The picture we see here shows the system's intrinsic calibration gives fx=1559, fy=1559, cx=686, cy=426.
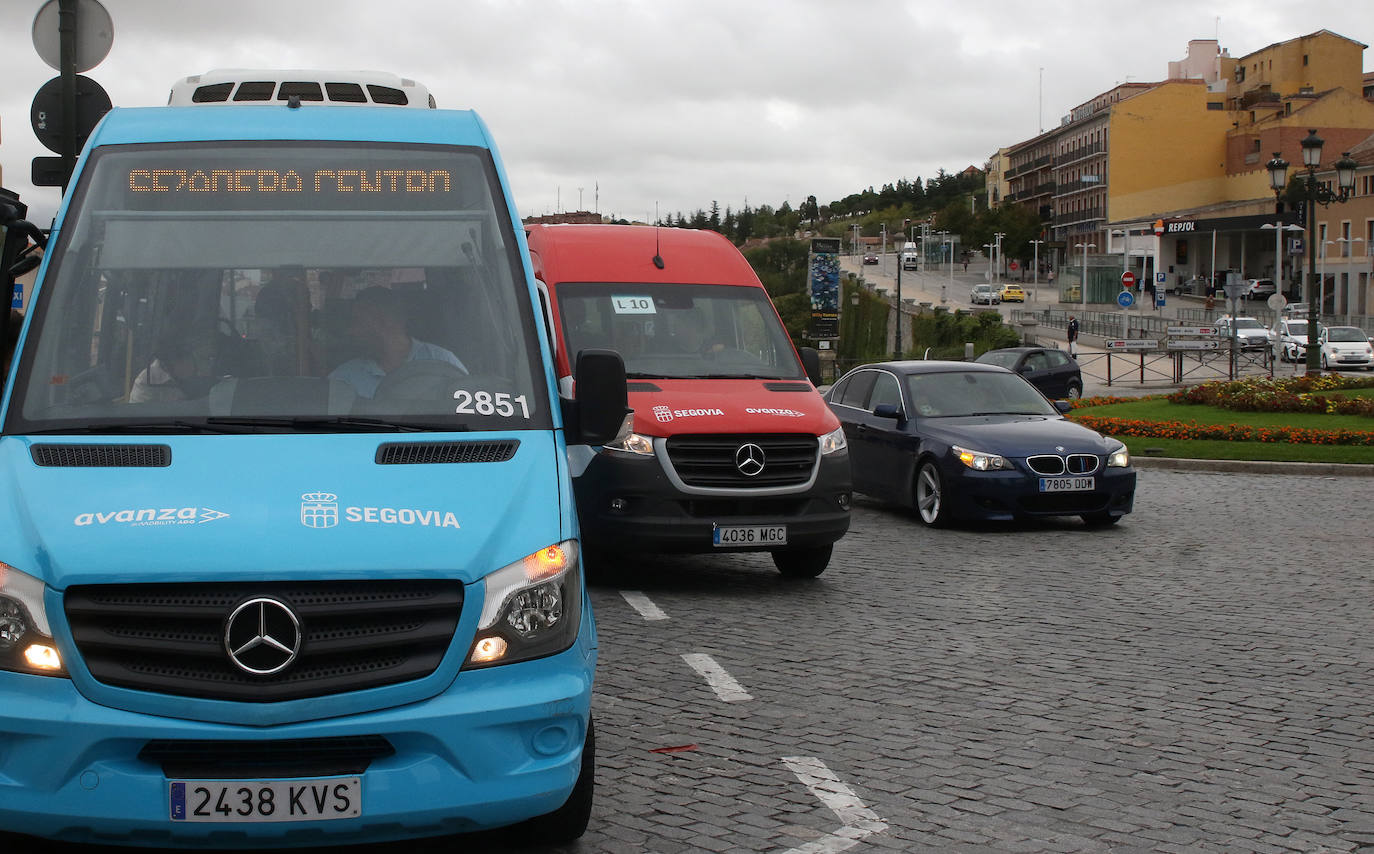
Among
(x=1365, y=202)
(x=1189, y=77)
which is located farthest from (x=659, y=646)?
(x=1189, y=77)

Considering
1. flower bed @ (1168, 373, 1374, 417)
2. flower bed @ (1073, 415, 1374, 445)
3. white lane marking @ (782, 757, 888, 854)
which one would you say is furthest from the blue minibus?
flower bed @ (1168, 373, 1374, 417)

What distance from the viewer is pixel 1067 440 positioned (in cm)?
1370

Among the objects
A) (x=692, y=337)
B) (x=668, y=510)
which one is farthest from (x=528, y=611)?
(x=692, y=337)

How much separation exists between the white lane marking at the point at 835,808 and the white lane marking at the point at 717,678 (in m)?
1.10

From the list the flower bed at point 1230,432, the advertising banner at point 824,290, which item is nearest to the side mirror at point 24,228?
the flower bed at point 1230,432

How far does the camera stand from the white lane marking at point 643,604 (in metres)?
9.23

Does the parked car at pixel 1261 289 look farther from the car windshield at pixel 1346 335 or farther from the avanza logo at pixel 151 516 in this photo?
the avanza logo at pixel 151 516

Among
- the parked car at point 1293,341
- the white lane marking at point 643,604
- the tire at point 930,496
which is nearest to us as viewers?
the white lane marking at point 643,604

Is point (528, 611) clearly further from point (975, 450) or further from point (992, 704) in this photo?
point (975, 450)

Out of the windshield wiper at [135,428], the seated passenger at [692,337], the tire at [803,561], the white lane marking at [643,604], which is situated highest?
the seated passenger at [692,337]

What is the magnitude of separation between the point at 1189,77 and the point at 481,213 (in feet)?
488

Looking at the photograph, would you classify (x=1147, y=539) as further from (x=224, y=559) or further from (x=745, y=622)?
(x=224, y=559)

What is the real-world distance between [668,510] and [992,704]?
3.36 m

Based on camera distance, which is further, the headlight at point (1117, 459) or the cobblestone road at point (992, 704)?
the headlight at point (1117, 459)
